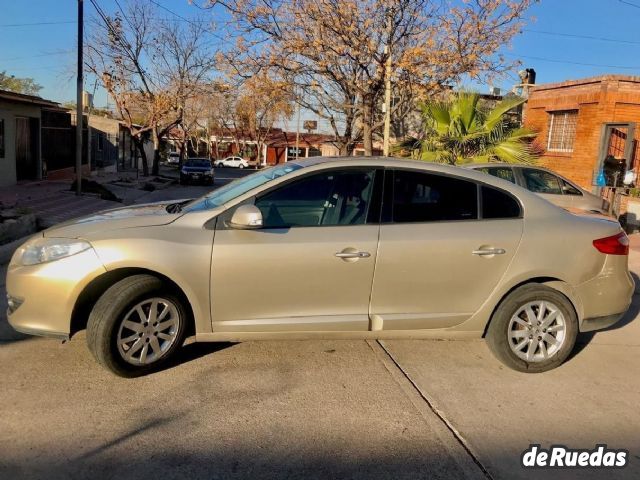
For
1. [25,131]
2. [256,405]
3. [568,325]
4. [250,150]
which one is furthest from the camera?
[250,150]

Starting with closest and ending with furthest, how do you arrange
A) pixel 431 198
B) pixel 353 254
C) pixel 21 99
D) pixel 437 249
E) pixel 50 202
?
pixel 353 254
pixel 437 249
pixel 431 198
pixel 50 202
pixel 21 99

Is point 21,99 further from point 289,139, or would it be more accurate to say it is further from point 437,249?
point 289,139

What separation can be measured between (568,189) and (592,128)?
5951mm

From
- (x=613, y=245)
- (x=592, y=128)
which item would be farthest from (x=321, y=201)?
(x=592, y=128)

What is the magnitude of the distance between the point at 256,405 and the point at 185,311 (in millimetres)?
906

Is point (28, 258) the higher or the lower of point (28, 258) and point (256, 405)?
the higher

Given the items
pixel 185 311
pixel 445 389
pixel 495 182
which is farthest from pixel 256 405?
pixel 495 182

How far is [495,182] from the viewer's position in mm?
4527

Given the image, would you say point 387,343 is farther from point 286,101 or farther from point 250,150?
point 250,150

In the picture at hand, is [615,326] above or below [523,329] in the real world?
below

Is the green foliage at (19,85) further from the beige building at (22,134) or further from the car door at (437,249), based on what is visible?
the car door at (437,249)

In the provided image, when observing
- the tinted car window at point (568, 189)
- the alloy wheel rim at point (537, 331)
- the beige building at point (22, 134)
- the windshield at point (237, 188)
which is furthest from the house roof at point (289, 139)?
the alloy wheel rim at point (537, 331)

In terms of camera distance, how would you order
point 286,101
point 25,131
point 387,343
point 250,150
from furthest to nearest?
point 250,150, point 25,131, point 286,101, point 387,343

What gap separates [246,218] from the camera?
3895 mm
